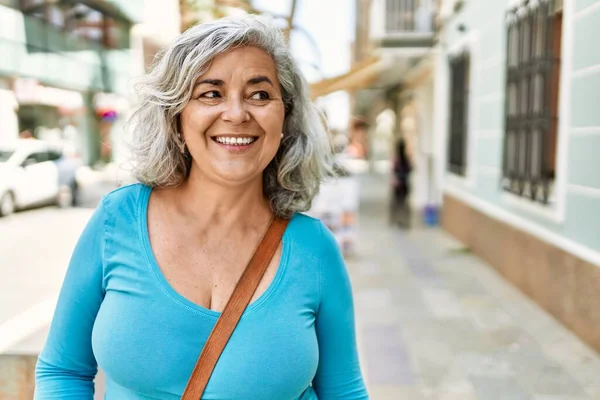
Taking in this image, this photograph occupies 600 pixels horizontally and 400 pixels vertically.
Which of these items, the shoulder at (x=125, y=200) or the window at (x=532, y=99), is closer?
the shoulder at (x=125, y=200)

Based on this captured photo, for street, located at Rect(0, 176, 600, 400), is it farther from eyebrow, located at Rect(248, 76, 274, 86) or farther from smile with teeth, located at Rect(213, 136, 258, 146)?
eyebrow, located at Rect(248, 76, 274, 86)

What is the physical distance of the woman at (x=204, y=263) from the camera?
142cm

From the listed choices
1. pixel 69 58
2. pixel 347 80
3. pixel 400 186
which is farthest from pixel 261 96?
pixel 400 186

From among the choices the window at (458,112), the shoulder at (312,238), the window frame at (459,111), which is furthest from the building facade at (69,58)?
the window at (458,112)

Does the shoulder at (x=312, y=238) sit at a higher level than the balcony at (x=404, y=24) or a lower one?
lower

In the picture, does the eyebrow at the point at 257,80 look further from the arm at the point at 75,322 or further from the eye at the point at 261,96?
the arm at the point at 75,322

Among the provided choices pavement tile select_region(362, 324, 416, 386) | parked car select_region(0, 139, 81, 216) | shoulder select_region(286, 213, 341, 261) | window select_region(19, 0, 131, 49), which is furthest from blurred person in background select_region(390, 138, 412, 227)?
shoulder select_region(286, 213, 341, 261)

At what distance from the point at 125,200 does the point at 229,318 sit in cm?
41

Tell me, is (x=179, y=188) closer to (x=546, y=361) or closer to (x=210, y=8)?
(x=210, y=8)

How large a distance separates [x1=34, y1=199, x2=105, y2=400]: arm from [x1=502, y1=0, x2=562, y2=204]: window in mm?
4819

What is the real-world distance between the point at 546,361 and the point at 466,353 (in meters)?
0.55

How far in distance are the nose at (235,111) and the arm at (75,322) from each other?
0.39 metres

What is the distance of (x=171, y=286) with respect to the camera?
1461mm


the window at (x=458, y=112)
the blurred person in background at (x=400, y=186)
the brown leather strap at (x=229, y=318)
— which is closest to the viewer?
the brown leather strap at (x=229, y=318)
